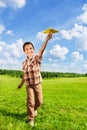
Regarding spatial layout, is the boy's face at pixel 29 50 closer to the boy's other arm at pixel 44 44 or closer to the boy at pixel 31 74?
the boy at pixel 31 74

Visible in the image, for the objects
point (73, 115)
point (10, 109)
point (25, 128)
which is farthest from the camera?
point (10, 109)

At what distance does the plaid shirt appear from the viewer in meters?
11.3

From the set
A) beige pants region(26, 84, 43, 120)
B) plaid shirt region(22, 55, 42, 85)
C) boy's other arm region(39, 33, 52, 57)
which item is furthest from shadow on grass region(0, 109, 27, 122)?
boy's other arm region(39, 33, 52, 57)

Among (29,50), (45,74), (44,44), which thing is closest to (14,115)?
(29,50)

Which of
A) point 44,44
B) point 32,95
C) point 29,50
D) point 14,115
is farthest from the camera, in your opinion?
point 14,115

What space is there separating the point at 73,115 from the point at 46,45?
144 inches

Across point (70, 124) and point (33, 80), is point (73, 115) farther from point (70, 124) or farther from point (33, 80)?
point (33, 80)

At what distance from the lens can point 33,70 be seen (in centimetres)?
1133

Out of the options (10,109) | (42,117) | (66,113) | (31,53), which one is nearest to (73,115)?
(66,113)

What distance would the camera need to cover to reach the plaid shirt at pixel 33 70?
11305 mm

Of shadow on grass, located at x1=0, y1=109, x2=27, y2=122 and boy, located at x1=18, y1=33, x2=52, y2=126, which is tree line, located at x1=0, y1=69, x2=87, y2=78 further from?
boy, located at x1=18, y1=33, x2=52, y2=126

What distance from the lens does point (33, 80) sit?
37.1 feet

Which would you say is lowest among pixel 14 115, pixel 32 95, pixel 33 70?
pixel 14 115

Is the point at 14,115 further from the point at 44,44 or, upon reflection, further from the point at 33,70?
the point at 44,44
